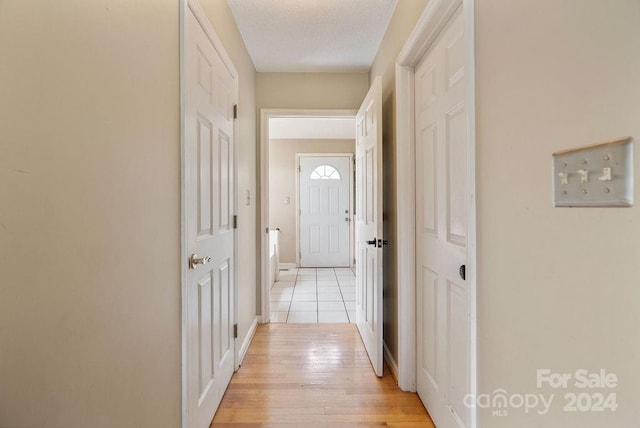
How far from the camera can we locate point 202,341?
147 centimetres

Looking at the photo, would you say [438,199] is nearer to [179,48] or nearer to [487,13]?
[487,13]

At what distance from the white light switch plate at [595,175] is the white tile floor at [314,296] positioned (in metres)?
2.60

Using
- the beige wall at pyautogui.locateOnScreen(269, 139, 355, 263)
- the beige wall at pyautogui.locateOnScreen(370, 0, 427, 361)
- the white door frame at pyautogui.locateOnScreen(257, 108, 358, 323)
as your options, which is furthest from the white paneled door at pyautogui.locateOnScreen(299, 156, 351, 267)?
the beige wall at pyautogui.locateOnScreen(370, 0, 427, 361)

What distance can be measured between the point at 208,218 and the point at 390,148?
1.31 m

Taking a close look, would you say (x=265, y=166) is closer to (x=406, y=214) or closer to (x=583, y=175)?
(x=406, y=214)

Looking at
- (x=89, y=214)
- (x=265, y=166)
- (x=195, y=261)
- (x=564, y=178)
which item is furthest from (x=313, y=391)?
(x=265, y=166)

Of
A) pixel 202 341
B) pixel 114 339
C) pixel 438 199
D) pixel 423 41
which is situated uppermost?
pixel 423 41

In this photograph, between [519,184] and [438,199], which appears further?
[438,199]

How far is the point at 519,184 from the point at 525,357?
18.4 inches

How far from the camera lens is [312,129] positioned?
4.93m

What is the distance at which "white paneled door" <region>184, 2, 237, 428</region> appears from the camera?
1318mm

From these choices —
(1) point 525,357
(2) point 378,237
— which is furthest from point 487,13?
(2) point 378,237

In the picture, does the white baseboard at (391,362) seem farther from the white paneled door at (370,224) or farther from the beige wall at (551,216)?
the beige wall at (551,216)

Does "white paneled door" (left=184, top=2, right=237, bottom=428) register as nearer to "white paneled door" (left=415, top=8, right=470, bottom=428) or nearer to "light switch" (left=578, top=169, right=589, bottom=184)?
"white paneled door" (left=415, top=8, right=470, bottom=428)
